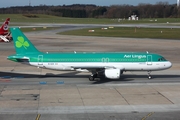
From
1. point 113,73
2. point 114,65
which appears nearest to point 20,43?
point 114,65

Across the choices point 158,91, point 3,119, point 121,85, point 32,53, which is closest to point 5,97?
point 3,119

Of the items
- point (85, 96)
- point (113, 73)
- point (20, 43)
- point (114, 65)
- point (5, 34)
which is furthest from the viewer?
point (5, 34)

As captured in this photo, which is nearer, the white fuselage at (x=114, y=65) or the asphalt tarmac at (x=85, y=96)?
the asphalt tarmac at (x=85, y=96)

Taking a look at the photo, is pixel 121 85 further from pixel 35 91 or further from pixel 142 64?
pixel 35 91

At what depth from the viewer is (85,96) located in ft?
107

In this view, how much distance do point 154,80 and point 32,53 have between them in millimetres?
14545

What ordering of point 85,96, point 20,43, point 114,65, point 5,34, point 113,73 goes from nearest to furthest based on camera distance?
point 85,96 < point 113,73 < point 114,65 < point 20,43 < point 5,34

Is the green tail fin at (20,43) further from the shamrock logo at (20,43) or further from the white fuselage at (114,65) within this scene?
the white fuselage at (114,65)

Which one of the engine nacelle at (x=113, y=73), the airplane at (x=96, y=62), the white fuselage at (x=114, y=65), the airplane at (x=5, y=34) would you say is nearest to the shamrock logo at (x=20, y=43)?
the airplane at (x=96, y=62)

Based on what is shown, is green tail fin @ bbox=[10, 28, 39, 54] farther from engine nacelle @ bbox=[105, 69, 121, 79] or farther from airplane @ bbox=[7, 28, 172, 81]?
engine nacelle @ bbox=[105, 69, 121, 79]

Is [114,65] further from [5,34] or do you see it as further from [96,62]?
[5,34]

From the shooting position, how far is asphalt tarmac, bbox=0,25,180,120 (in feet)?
87.9

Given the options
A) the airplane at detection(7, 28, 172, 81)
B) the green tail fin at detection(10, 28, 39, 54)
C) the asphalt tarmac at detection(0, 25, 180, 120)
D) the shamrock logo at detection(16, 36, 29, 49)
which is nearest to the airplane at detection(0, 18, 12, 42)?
the asphalt tarmac at detection(0, 25, 180, 120)

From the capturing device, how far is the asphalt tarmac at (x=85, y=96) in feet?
87.9
